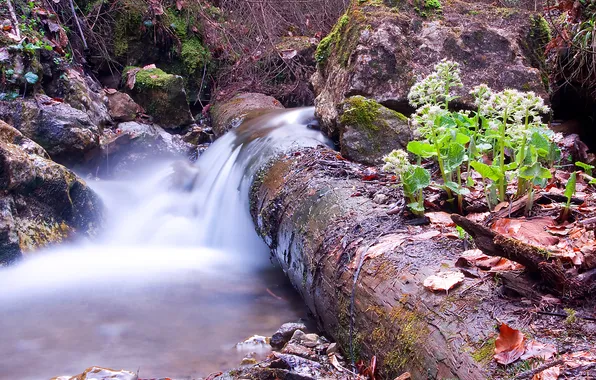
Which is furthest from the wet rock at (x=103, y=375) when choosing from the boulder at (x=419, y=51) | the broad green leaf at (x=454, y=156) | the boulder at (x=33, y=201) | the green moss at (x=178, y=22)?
the green moss at (x=178, y=22)

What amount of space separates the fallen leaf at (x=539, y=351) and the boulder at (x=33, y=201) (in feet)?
12.6

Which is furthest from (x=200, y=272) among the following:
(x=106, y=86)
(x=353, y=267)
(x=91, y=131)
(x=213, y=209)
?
(x=106, y=86)

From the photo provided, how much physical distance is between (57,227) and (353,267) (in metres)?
3.23

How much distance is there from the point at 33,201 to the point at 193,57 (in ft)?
16.9

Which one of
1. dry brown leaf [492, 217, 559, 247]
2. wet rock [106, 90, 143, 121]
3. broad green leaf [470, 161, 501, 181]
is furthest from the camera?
wet rock [106, 90, 143, 121]

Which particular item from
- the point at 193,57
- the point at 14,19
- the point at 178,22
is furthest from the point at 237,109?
the point at 14,19

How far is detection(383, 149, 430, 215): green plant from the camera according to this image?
2277 millimetres

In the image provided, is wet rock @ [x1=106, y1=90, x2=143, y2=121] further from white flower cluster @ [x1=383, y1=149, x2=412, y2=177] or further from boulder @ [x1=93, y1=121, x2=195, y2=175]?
white flower cluster @ [x1=383, y1=149, x2=412, y2=177]

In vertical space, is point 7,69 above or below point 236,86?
above

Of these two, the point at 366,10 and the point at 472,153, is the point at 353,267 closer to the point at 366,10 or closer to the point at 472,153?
the point at 472,153

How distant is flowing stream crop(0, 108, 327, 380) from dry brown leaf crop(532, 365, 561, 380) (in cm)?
177

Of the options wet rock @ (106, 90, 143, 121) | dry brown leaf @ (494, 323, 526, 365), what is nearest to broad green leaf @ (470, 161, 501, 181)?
dry brown leaf @ (494, 323, 526, 365)

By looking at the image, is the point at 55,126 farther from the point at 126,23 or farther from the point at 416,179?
the point at 416,179

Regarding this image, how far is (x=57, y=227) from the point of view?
4.28m
